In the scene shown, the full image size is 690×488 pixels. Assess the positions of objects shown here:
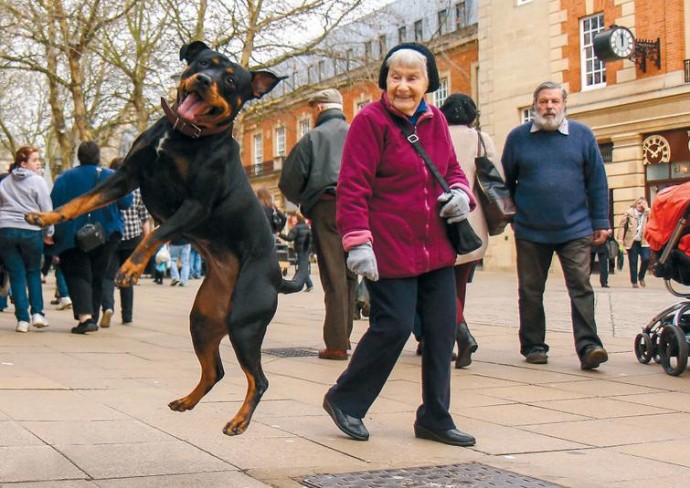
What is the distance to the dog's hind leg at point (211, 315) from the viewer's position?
13.3 feet

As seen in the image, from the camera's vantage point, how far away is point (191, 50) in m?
3.91

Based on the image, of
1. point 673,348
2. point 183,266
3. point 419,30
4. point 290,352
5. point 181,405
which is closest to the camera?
point 181,405

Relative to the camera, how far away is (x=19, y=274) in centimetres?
1016

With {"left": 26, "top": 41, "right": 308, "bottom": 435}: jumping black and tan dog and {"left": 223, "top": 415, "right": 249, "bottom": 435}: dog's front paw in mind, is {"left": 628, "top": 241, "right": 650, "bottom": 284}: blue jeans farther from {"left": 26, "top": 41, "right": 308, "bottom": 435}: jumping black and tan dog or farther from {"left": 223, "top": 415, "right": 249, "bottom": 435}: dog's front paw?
{"left": 223, "top": 415, "right": 249, "bottom": 435}: dog's front paw

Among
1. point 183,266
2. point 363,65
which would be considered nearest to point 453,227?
point 183,266

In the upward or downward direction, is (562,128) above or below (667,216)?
above

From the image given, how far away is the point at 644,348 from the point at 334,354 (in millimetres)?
2563

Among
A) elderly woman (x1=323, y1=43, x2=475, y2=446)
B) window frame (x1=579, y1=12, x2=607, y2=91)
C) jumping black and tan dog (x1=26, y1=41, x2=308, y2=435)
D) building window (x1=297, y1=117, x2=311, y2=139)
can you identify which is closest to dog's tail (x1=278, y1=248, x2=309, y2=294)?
jumping black and tan dog (x1=26, y1=41, x2=308, y2=435)

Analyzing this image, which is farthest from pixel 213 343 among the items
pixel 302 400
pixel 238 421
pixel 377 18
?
pixel 377 18

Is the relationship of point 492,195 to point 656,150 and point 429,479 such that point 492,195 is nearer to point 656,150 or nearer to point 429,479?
point 429,479

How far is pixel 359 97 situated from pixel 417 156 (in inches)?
1756

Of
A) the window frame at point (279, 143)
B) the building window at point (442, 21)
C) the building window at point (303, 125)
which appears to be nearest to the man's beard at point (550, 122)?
the building window at point (442, 21)

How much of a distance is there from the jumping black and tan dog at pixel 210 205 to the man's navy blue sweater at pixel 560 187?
397 cm

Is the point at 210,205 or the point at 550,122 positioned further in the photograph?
the point at 550,122
